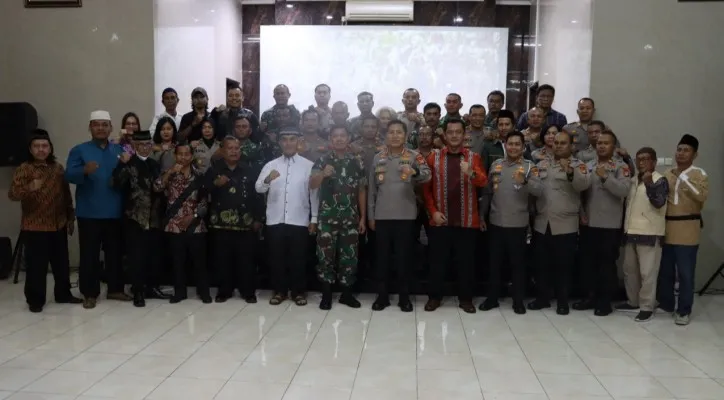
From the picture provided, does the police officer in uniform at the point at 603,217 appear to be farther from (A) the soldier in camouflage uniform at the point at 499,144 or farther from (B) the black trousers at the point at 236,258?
(B) the black trousers at the point at 236,258

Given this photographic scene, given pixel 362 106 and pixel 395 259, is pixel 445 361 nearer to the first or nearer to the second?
pixel 395 259

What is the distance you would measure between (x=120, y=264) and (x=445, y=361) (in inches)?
122

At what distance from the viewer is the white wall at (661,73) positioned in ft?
19.1

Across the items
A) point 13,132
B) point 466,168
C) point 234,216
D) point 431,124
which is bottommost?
point 234,216

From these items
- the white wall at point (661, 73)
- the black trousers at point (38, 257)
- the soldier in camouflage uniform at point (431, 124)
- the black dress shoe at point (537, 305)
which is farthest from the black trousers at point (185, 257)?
the white wall at point (661, 73)

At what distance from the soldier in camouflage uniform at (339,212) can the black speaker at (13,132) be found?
3388 mm

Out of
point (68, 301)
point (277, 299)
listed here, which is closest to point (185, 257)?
point (277, 299)

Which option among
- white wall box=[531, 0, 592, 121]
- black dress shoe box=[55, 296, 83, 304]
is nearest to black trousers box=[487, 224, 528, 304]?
white wall box=[531, 0, 592, 121]

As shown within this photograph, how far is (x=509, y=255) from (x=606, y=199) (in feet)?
3.06

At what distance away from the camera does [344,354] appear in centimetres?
393

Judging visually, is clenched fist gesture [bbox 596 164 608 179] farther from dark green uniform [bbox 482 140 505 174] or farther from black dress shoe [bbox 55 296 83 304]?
black dress shoe [bbox 55 296 83 304]

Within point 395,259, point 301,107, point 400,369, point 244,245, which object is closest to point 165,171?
point 244,245

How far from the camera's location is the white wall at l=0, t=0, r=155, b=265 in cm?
645

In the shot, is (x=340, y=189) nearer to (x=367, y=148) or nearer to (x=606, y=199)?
(x=367, y=148)
